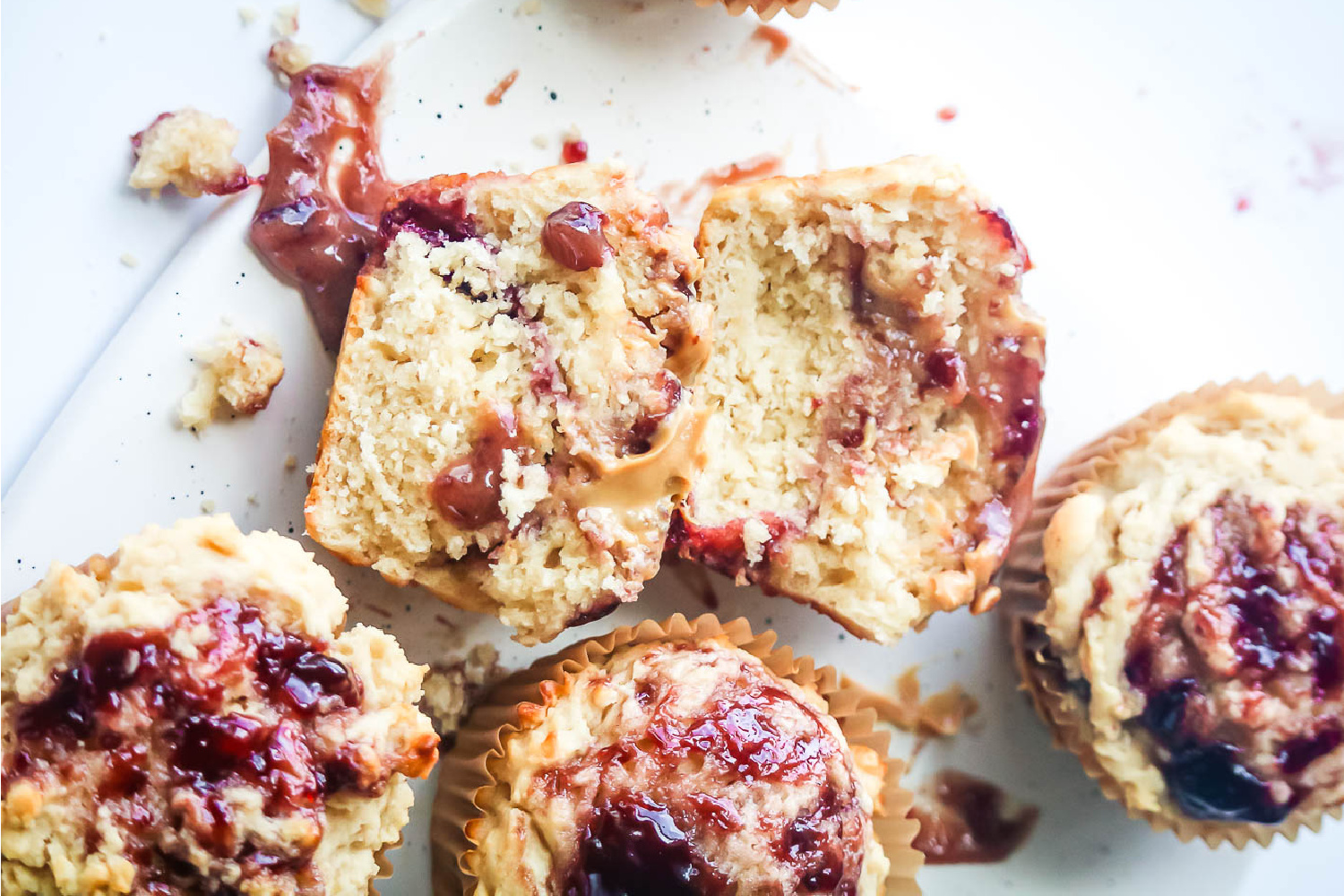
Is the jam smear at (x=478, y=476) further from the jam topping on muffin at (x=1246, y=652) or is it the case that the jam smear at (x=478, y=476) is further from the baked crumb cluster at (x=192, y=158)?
the jam topping on muffin at (x=1246, y=652)

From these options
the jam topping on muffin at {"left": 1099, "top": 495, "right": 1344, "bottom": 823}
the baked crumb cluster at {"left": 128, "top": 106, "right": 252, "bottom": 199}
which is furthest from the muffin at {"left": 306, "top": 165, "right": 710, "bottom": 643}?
the jam topping on muffin at {"left": 1099, "top": 495, "right": 1344, "bottom": 823}

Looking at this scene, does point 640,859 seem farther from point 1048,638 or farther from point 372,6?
point 372,6

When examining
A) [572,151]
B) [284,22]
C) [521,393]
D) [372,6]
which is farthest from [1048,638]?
[284,22]

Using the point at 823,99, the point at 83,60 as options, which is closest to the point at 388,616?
the point at 83,60

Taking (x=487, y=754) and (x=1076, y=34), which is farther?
(x=1076, y=34)

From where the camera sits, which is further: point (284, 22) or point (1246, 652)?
point (284, 22)

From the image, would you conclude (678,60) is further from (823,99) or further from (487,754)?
(487,754)

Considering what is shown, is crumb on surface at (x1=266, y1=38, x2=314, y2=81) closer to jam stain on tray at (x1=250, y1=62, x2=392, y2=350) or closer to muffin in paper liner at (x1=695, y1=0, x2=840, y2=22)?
jam stain on tray at (x1=250, y1=62, x2=392, y2=350)
